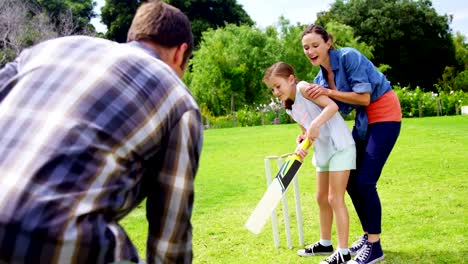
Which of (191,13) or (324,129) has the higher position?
(191,13)

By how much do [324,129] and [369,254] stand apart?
1016 mm

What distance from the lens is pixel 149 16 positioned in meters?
2.22

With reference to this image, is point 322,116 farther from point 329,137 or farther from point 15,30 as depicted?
point 15,30

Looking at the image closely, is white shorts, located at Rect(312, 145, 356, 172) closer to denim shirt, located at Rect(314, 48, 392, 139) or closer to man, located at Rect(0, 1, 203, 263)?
denim shirt, located at Rect(314, 48, 392, 139)

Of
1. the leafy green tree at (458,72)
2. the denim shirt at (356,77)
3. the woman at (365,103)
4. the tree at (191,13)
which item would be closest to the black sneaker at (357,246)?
the woman at (365,103)

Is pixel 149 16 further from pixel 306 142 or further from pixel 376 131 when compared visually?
pixel 376 131

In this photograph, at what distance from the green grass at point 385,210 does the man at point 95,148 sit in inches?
117

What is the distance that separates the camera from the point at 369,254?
14.9ft

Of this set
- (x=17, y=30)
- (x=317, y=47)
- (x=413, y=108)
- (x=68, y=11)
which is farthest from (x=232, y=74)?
(x=317, y=47)

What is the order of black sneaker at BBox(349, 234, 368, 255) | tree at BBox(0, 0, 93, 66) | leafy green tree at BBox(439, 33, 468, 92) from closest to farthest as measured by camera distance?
black sneaker at BBox(349, 234, 368, 255)
tree at BBox(0, 0, 93, 66)
leafy green tree at BBox(439, 33, 468, 92)

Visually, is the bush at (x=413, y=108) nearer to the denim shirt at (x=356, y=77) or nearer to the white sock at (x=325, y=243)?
the white sock at (x=325, y=243)

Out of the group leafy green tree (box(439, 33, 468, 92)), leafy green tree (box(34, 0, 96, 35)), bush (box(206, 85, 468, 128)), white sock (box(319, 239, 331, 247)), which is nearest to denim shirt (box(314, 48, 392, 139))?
white sock (box(319, 239, 331, 247))

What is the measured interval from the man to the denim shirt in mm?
2445

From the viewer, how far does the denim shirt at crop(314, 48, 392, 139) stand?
441cm
